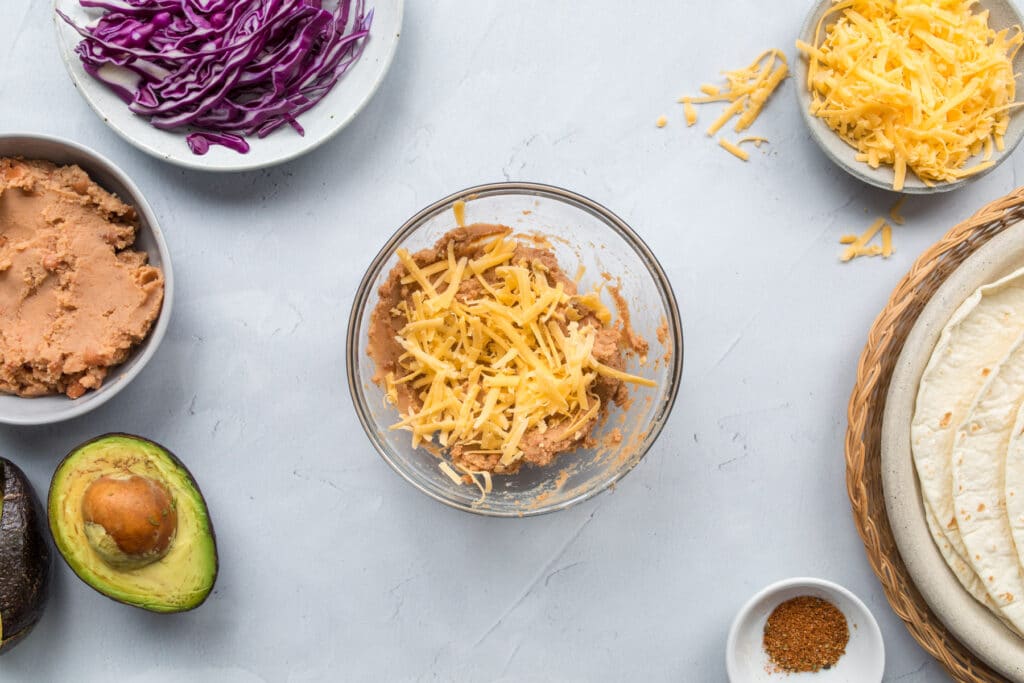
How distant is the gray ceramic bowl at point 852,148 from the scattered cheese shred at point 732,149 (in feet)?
0.51

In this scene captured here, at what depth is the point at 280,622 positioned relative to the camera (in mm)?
2121

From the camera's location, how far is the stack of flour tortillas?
1860mm

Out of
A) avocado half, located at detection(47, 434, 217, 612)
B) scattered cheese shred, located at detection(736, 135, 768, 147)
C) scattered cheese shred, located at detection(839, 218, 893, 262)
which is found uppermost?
scattered cheese shred, located at detection(736, 135, 768, 147)

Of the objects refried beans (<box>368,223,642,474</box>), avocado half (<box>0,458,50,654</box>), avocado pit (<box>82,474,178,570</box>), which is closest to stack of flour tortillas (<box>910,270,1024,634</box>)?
refried beans (<box>368,223,642,474</box>)

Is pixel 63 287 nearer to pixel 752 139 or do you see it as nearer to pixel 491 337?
pixel 491 337

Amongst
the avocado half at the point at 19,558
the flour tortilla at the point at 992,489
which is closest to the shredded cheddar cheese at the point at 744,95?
the flour tortilla at the point at 992,489

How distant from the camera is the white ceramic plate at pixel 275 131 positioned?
198 centimetres

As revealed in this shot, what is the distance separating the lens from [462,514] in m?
2.11

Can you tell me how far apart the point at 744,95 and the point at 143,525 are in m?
1.59

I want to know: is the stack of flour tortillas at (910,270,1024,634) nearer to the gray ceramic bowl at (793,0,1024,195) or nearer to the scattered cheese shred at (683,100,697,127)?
the gray ceramic bowl at (793,0,1024,195)

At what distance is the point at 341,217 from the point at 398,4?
1.60 ft

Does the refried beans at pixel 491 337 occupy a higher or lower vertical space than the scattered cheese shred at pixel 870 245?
lower

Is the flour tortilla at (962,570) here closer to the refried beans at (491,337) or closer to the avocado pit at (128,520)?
the refried beans at (491,337)

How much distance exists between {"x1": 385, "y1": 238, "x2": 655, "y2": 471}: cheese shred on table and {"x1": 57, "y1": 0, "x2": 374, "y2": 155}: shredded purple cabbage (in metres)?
0.52
